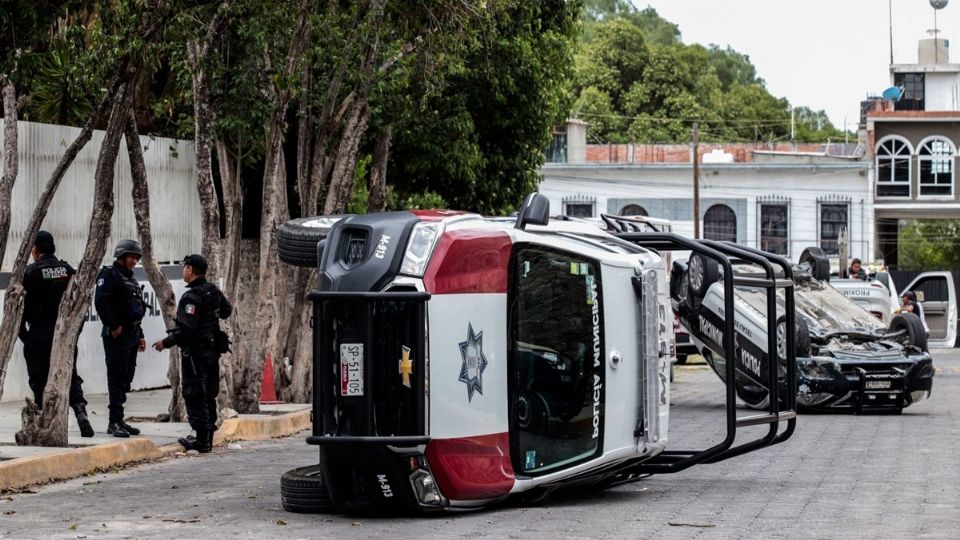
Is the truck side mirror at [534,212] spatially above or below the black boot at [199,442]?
above

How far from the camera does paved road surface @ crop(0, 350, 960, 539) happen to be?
10.0 meters

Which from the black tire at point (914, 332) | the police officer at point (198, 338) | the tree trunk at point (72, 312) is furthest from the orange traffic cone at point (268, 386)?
the black tire at point (914, 332)

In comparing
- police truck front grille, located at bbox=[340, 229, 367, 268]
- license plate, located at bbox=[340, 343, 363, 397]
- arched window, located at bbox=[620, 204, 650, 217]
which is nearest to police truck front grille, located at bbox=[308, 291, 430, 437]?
license plate, located at bbox=[340, 343, 363, 397]

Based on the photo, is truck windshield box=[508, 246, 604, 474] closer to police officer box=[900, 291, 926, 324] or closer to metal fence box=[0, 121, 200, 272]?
metal fence box=[0, 121, 200, 272]

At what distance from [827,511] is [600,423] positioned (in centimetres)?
172

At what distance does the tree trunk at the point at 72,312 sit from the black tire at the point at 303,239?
3051 mm

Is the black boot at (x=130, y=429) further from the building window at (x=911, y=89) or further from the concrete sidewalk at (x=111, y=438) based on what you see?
the building window at (x=911, y=89)

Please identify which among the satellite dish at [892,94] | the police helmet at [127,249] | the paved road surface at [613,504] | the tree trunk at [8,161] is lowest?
the paved road surface at [613,504]

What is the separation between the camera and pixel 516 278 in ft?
35.2

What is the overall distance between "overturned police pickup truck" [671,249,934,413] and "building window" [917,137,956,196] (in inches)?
1641

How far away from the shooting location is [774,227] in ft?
201

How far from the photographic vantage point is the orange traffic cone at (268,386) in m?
20.0

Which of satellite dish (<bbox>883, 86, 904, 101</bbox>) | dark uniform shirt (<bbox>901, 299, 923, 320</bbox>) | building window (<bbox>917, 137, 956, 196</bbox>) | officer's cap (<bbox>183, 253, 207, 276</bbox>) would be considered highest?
satellite dish (<bbox>883, 86, 904, 101</bbox>)

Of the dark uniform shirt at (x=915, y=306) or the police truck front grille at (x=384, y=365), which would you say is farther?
the dark uniform shirt at (x=915, y=306)
